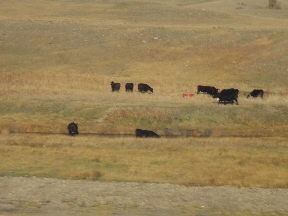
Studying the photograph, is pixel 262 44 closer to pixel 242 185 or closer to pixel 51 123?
pixel 51 123

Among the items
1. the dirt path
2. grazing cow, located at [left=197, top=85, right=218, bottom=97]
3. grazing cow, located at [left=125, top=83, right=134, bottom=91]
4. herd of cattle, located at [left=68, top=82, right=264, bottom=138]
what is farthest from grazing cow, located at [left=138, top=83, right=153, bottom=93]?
the dirt path

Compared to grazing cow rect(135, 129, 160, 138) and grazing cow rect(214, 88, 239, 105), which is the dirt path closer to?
grazing cow rect(135, 129, 160, 138)

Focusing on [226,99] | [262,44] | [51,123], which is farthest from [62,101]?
[262,44]

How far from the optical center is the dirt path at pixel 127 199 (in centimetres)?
1988

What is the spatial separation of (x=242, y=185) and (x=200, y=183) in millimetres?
1419

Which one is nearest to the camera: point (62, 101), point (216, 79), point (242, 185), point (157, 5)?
point (242, 185)

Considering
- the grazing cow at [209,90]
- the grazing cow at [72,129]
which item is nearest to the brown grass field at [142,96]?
the grazing cow at [72,129]

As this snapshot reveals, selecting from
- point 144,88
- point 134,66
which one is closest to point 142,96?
point 144,88

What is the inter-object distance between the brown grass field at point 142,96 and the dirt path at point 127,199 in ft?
3.96

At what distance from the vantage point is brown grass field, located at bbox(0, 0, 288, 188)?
2634 cm

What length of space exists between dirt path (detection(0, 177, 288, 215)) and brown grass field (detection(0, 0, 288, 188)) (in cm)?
121

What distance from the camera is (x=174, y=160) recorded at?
88.8 ft

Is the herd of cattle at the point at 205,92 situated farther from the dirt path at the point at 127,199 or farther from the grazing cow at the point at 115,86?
the dirt path at the point at 127,199

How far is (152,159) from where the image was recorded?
1067 inches
